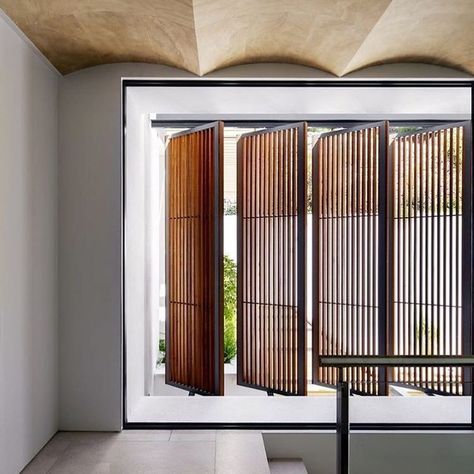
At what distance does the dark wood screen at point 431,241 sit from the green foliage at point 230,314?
1406 mm

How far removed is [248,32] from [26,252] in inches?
62.4

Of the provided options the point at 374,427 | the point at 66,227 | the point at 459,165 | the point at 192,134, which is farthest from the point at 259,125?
the point at 374,427

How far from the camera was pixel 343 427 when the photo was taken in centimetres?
218

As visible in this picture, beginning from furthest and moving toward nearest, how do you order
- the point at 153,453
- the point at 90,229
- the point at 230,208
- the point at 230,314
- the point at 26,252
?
the point at 230,208 < the point at 230,314 < the point at 90,229 < the point at 153,453 < the point at 26,252

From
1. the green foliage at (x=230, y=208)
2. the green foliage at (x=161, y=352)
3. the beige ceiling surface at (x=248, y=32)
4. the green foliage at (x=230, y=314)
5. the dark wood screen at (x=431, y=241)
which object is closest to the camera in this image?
the beige ceiling surface at (x=248, y=32)

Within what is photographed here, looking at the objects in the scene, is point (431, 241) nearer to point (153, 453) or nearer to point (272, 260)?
point (272, 260)

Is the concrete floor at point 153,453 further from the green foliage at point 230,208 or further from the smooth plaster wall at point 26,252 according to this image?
the green foliage at point 230,208

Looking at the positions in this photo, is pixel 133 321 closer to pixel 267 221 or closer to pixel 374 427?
pixel 267 221

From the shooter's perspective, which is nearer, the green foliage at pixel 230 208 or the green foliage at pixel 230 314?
the green foliage at pixel 230 314

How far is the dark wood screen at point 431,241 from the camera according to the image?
3631mm

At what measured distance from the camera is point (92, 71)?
3023 mm

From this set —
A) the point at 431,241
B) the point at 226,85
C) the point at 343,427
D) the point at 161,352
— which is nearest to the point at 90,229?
the point at 226,85

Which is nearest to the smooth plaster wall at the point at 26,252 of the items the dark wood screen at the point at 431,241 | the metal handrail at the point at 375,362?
the metal handrail at the point at 375,362

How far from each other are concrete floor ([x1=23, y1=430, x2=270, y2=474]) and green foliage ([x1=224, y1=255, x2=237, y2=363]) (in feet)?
4.84
